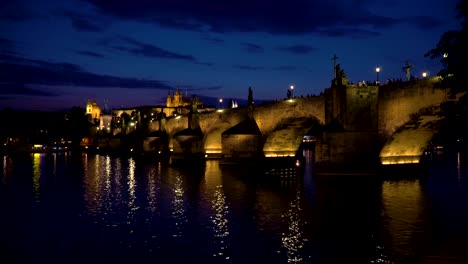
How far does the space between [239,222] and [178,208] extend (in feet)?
14.8

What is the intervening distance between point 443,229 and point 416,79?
16.7 m

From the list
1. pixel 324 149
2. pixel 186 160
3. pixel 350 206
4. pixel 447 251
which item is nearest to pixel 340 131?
pixel 324 149

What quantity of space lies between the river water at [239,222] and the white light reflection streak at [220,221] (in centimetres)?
5

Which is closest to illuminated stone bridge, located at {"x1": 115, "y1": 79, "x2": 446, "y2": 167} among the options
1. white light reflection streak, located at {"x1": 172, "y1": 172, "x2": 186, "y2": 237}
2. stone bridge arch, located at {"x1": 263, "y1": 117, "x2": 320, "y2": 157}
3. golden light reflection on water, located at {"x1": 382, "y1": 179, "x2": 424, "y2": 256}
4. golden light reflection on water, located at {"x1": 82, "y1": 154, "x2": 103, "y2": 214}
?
stone bridge arch, located at {"x1": 263, "y1": 117, "x2": 320, "y2": 157}

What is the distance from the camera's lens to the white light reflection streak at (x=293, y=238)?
13723 millimetres

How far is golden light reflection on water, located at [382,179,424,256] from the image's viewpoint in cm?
1505

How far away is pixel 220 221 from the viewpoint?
1897cm

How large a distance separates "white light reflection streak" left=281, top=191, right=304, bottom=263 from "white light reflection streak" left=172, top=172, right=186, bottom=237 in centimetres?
380

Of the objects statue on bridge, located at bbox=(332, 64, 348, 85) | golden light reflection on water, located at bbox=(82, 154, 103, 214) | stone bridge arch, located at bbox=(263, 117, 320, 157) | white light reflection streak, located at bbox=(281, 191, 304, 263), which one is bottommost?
white light reflection streak, located at bbox=(281, 191, 304, 263)

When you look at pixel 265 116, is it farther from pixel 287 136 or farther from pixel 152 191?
pixel 152 191

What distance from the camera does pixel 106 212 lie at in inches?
848

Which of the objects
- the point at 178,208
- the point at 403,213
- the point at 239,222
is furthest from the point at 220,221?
the point at 403,213

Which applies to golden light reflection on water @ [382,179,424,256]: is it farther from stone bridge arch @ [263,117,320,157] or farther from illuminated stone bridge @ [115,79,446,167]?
stone bridge arch @ [263,117,320,157]

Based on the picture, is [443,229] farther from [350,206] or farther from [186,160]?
[186,160]
